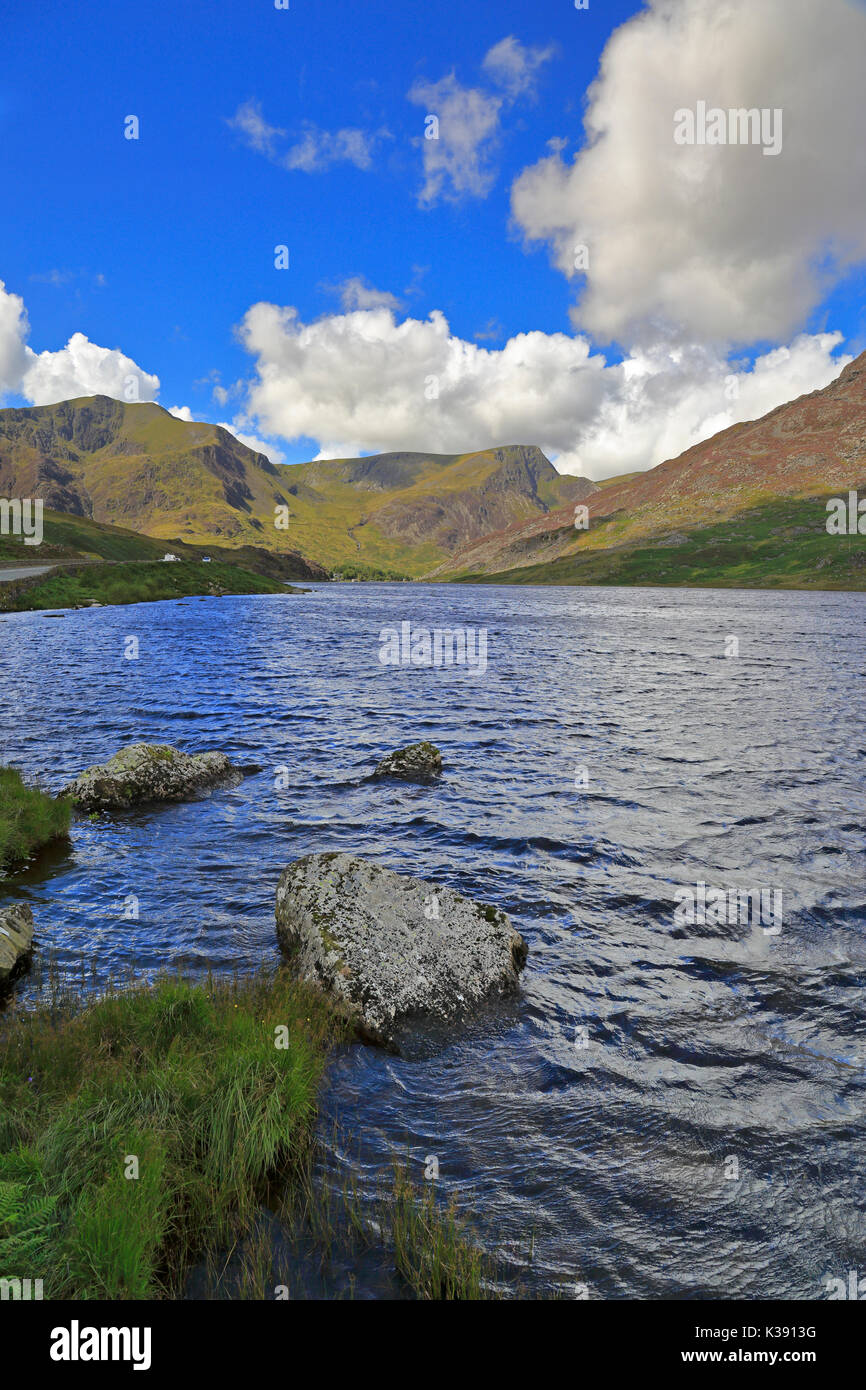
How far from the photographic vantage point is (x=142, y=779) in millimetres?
18859

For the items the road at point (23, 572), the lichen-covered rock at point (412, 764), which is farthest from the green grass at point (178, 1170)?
the road at point (23, 572)

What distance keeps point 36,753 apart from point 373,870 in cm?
1726

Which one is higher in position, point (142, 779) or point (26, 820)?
point (142, 779)

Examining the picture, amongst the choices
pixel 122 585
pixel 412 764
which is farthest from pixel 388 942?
pixel 122 585

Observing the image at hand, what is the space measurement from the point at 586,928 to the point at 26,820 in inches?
494

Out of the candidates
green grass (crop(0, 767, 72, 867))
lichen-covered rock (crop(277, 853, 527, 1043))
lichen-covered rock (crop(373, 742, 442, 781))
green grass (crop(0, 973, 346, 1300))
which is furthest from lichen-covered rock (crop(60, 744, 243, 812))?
green grass (crop(0, 973, 346, 1300))

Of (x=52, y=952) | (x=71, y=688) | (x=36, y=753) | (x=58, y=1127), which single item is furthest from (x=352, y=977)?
(x=71, y=688)

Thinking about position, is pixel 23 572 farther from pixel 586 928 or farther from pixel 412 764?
pixel 586 928

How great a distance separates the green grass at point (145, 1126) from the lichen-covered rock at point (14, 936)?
1270 millimetres

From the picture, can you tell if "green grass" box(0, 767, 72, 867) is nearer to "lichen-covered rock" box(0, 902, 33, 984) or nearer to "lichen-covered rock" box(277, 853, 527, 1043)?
"lichen-covered rock" box(0, 902, 33, 984)

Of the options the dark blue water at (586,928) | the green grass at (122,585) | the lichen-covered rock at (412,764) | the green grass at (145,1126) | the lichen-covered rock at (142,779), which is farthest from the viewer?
the green grass at (122,585)

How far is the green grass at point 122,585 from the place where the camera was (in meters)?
84.0

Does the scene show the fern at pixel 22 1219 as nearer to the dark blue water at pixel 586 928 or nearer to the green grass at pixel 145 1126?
the green grass at pixel 145 1126

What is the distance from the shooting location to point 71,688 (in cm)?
3553
